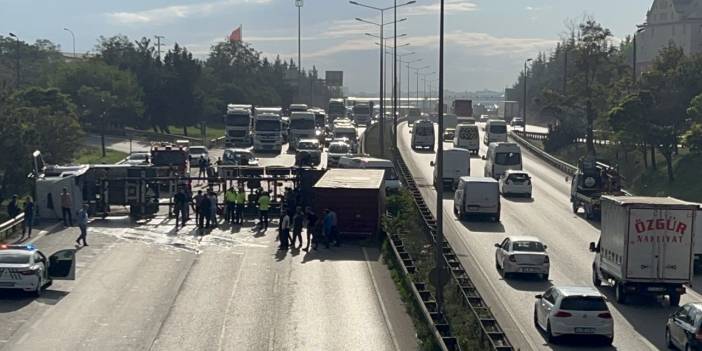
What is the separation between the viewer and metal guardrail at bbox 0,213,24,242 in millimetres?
39031

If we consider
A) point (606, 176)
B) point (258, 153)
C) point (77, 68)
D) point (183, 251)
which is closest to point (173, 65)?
point (77, 68)

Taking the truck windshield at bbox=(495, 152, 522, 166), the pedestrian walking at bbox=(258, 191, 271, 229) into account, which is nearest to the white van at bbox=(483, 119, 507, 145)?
the truck windshield at bbox=(495, 152, 522, 166)

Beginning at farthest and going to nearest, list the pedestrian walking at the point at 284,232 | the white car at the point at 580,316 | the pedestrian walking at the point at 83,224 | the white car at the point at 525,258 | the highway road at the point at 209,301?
the pedestrian walking at the point at 83,224, the pedestrian walking at the point at 284,232, the white car at the point at 525,258, the white car at the point at 580,316, the highway road at the point at 209,301

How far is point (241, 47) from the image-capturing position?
194 metres

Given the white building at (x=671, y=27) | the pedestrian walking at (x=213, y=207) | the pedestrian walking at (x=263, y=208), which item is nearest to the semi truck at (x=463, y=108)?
the white building at (x=671, y=27)

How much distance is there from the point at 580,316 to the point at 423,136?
7201 cm

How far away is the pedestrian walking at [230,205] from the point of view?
144 feet

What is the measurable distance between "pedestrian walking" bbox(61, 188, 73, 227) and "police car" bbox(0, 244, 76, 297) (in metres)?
12.7

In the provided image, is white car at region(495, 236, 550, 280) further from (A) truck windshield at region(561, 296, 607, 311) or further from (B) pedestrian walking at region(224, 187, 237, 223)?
(B) pedestrian walking at region(224, 187, 237, 223)

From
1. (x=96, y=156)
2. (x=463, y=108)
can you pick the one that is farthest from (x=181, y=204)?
(x=463, y=108)

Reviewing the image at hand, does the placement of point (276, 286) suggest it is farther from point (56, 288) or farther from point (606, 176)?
point (606, 176)

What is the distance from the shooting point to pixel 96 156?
84.8 metres

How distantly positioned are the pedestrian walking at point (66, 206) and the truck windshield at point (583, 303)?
23.2 meters

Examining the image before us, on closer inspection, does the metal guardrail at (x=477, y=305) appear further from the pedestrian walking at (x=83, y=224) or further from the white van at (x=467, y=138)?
the white van at (x=467, y=138)
